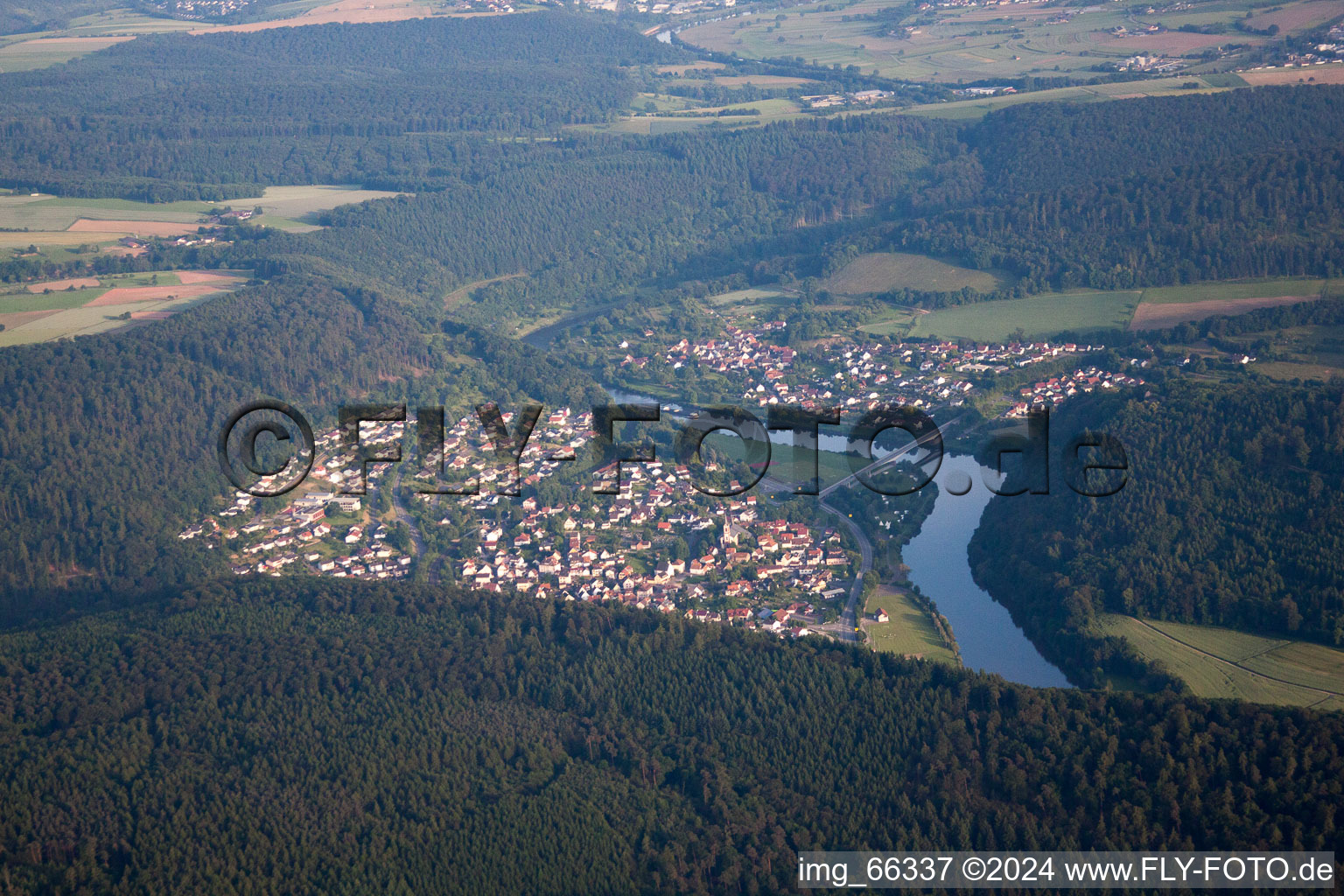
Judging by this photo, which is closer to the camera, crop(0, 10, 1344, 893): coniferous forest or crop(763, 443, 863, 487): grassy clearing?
crop(0, 10, 1344, 893): coniferous forest

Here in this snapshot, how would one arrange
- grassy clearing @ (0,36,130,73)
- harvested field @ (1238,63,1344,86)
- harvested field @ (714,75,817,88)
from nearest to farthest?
harvested field @ (1238,63,1344,86) → harvested field @ (714,75,817,88) → grassy clearing @ (0,36,130,73)

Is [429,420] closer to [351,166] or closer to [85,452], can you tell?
[85,452]

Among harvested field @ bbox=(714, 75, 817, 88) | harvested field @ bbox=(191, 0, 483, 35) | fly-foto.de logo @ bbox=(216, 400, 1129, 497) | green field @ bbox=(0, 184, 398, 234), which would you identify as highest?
harvested field @ bbox=(191, 0, 483, 35)

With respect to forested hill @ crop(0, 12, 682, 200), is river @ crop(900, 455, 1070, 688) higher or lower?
lower

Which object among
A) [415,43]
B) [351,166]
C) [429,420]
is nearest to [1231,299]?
[429,420]

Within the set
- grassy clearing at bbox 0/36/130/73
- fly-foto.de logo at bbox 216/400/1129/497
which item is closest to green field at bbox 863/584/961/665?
fly-foto.de logo at bbox 216/400/1129/497

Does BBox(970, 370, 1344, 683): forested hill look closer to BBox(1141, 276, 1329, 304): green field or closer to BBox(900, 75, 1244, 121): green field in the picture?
BBox(1141, 276, 1329, 304): green field
